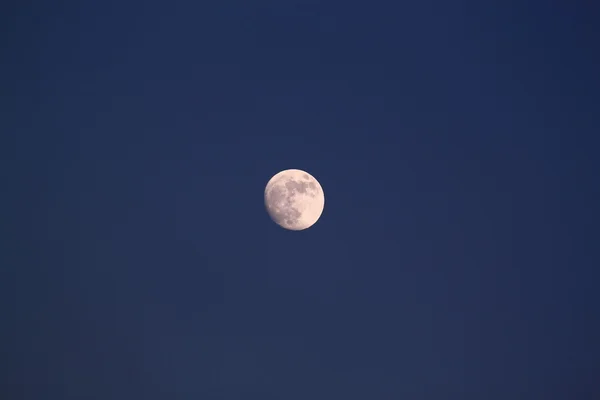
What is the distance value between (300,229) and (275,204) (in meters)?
0.52

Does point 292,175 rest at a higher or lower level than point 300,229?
higher

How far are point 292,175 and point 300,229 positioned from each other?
0.77 metres

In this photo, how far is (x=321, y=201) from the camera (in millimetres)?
5160

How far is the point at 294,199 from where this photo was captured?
16.4 ft

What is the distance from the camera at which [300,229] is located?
513 centimetres

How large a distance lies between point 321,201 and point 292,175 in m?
0.55

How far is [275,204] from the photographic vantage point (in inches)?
196

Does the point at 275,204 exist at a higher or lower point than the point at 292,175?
lower

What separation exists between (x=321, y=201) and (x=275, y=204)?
2.19 ft

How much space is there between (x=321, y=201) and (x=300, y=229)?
50 cm

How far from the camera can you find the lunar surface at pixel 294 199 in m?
4.98

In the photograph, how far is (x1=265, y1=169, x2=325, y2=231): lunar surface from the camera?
16.3 feet

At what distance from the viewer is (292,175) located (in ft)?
16.7
